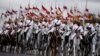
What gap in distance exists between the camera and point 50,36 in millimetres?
8320

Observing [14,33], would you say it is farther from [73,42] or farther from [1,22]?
[73,42]

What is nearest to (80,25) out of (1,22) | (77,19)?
(77,19)

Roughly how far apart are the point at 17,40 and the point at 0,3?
975mm

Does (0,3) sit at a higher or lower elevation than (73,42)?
higher

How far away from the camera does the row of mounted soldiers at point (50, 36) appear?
26.6ft

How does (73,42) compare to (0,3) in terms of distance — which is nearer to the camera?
(73,42)

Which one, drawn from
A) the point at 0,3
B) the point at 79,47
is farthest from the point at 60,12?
the point at 0,3

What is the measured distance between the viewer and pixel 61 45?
8219 mm

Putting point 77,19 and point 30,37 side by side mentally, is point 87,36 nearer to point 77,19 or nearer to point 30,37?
point 77,19

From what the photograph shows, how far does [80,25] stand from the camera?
8.17m

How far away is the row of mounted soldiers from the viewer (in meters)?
8.10

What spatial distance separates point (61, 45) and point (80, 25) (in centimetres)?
60

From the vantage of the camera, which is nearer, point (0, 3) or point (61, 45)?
point (61, 45)

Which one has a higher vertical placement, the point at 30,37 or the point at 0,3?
the point at 0,3
